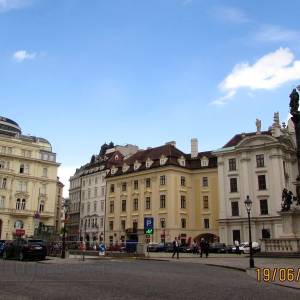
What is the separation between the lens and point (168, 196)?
7112cm

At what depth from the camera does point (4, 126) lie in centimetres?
8200

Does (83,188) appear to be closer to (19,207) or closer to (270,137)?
(19,207)

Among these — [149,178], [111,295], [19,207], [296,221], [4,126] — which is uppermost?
[4,126]

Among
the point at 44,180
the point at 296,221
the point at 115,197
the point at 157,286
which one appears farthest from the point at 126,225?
the point at 157,286

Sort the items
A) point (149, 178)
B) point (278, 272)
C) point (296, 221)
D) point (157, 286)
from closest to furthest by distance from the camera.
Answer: point (157, 286)
point (278, 272)
point (296, 221)
point (149, 178)

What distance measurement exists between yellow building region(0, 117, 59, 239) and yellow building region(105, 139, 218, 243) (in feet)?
43.7

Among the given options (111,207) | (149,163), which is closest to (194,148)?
(149,163)

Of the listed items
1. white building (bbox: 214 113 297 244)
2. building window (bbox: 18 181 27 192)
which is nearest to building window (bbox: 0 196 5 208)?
building window (bbox: 18 181 27 192)

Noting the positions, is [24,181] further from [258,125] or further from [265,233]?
[265,233]

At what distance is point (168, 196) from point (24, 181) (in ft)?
91.6

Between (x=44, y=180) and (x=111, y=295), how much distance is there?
241ft

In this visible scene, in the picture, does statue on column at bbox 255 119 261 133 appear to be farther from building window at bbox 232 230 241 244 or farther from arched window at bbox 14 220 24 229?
arched window at bbox 14 220 24 229

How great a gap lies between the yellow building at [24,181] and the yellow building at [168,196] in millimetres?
13317

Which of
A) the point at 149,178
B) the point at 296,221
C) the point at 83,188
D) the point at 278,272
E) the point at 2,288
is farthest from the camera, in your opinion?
the point at 83,188
